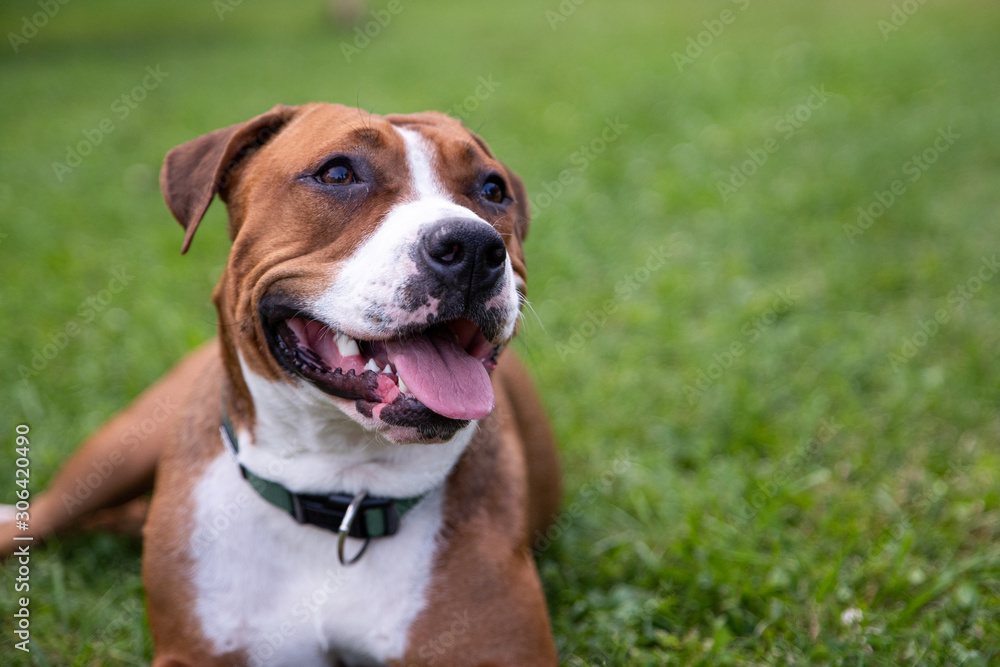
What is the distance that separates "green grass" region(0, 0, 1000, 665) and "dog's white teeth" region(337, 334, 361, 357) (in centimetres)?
143

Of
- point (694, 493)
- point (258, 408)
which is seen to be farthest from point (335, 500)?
point (694, 493)

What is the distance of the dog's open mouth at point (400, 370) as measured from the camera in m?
2.51

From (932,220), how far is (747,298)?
192 centimetres

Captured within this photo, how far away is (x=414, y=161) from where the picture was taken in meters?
2.85

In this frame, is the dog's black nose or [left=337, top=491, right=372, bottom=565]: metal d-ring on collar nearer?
the dog's black nose

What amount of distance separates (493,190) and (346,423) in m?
0.97
